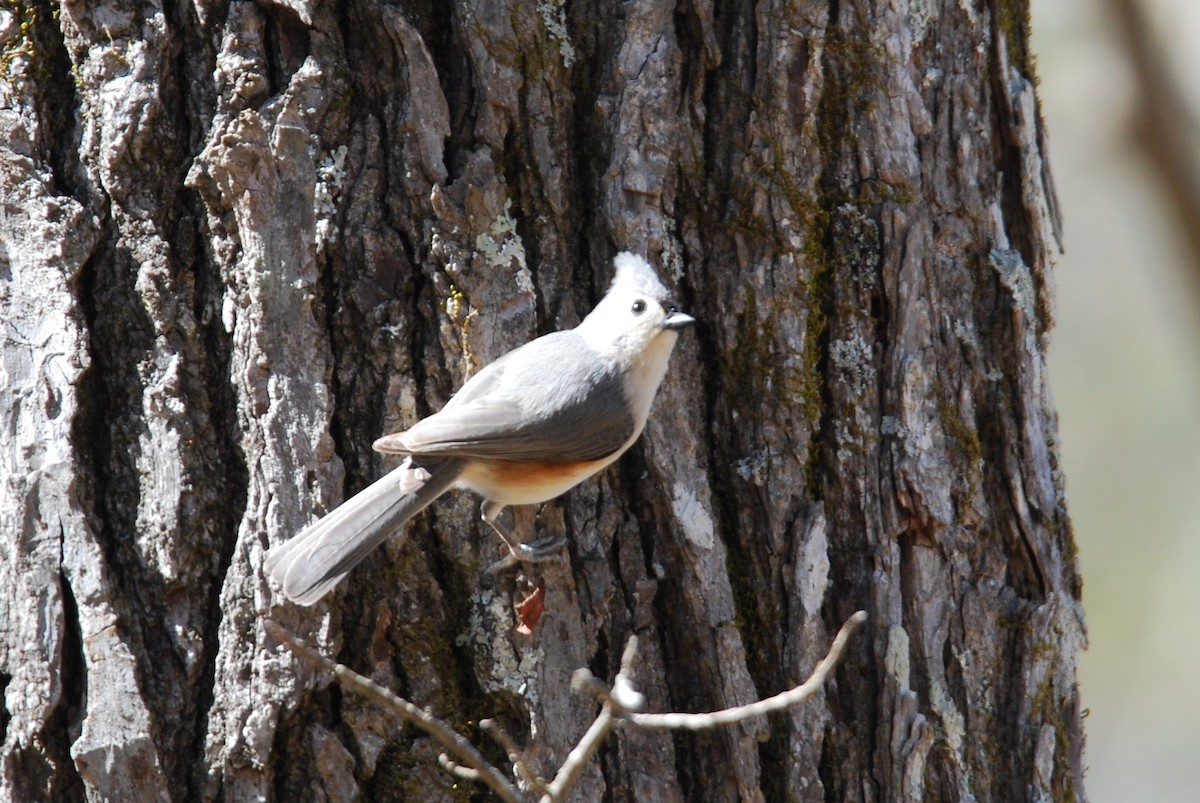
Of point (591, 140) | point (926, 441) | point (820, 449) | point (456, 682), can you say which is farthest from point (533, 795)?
point (591, 140)

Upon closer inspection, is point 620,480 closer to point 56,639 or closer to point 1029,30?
point 56,639

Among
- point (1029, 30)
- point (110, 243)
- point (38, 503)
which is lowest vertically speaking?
point (38, 503)

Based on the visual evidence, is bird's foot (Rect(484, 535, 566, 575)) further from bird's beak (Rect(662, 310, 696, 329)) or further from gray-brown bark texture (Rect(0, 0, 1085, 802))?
bird's beak (Rect(662, 310, 696, 329))

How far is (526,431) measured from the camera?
2.54 metres

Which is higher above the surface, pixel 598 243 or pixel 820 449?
pixel 598 243

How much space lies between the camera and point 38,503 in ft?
7.24

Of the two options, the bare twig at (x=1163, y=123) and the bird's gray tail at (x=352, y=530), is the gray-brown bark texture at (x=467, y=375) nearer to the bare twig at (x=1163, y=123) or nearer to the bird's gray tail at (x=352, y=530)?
the bird's gray tail at (x=352, y=530)

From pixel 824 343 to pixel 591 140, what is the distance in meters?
0.71

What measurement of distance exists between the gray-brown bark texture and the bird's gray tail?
0.26 feet

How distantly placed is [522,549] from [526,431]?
0.34 metres

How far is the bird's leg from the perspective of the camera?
229cm

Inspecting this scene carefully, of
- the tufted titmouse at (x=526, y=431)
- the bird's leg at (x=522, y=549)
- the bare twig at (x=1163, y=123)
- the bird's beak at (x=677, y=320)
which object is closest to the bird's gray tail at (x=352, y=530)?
the tufted titmouse at (x=526, y=431)

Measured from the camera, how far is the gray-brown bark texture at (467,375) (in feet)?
7.23

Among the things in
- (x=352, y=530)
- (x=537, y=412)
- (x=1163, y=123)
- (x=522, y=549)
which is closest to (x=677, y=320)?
(x=537, y=412)
